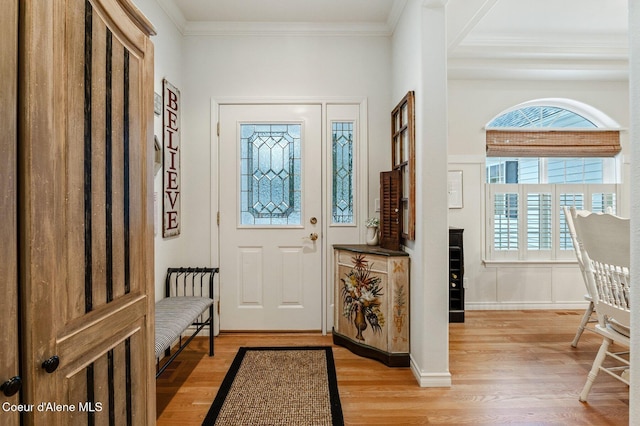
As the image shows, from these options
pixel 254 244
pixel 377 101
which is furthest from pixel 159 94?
pixel 377 101

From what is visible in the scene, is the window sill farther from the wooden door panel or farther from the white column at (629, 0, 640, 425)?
the wooden door panel

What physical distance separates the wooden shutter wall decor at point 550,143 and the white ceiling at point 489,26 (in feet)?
2.12

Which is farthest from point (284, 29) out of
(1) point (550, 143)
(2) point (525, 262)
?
(2) point (525, 262)

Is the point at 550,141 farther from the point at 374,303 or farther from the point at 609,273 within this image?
the point at 374,303

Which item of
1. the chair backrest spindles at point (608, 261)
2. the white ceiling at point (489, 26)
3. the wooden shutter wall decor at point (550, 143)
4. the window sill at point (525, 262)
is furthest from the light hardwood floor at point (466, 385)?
the white ceiling at point (489, 26)

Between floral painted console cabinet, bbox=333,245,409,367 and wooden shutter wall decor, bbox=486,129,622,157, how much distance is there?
90.3 inches

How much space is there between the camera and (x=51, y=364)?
82 cm

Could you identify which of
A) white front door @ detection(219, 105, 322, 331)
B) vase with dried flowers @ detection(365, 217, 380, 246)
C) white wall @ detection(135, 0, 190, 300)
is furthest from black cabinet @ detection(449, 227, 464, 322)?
white wall @ detection(135, 0, 190, 300)

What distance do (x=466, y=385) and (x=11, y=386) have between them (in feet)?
7.99

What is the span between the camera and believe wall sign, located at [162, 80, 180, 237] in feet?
9.53

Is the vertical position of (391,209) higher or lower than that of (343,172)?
lower

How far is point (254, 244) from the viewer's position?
334cm

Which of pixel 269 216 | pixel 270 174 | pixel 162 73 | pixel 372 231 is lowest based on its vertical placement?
pixel 372 231

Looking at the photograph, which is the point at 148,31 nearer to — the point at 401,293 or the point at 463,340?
the point at 401,293
